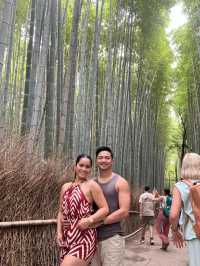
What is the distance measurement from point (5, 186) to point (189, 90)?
1451cm

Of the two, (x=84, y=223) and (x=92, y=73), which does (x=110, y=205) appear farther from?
(x=92, y=73)

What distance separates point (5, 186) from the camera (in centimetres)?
289

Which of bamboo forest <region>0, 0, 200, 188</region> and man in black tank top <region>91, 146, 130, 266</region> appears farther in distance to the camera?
bamboo forest <region>0, 0, 200, 188</region>

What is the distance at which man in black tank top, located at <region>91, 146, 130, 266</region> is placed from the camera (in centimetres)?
234

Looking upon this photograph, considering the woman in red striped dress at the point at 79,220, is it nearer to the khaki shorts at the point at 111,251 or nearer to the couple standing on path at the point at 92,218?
the couple standing on path at the point at 92,218

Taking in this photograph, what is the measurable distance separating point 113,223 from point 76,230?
250mm

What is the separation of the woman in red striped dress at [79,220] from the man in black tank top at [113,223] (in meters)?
0.09

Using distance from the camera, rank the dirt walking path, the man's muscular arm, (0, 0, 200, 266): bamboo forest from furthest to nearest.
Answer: the dirt walking path → (0, 0, 200, 266): bamboo forest → the man's muscular arm

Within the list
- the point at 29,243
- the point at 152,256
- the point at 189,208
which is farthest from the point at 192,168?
the point at 152,256

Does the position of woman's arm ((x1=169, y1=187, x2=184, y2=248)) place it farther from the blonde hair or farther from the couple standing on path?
the couple standing on path

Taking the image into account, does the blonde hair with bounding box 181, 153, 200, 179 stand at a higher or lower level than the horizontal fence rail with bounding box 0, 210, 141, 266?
higher

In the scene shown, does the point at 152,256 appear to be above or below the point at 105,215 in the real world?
below

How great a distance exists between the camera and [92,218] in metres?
2.22

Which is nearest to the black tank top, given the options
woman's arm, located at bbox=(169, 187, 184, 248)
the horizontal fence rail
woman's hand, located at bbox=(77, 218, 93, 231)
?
woman's hand, located at bbox=(77, 218, 93, 231)
